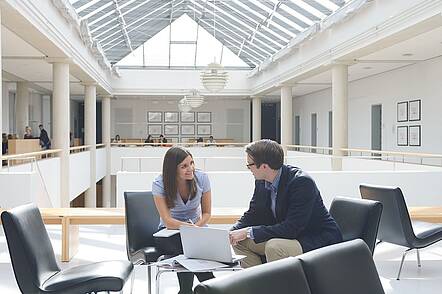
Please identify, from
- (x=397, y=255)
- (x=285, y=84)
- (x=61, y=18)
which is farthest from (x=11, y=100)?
(x=397, y=255)

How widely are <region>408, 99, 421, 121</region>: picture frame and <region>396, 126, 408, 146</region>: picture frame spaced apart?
0.54 m

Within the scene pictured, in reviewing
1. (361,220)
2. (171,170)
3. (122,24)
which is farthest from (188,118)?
(361,220)

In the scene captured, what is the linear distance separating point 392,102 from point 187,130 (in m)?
16.8

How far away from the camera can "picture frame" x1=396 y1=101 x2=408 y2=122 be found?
1775 centimetres

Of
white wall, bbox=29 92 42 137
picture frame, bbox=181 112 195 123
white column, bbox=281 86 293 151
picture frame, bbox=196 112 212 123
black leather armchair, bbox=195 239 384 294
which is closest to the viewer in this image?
black leather armchair, bbox=195 239 384 294

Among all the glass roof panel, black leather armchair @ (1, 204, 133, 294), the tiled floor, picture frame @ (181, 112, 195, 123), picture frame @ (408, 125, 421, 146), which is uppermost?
the glass roof panel

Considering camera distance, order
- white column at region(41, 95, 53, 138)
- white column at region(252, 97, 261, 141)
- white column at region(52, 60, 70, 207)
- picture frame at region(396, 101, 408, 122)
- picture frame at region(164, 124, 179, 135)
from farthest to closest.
Answer: picture frame at region(164, 124, 179, 135) → white column at region(41, 95, 53, 138) → white column at region(252, 97, 261, 141) → picture frame at region(396, 101, 408, 122) → white column at region(52, 60, 70, 207)

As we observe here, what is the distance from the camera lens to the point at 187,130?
3422cm

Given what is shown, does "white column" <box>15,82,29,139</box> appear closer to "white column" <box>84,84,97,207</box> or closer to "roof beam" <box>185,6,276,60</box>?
"white column" <box>84,84,97,207</box>

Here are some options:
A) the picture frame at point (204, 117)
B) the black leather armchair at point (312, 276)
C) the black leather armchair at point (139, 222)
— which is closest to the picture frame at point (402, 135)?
the black leather armchair at point (139, 222)

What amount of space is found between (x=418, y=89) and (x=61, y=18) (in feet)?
30.9

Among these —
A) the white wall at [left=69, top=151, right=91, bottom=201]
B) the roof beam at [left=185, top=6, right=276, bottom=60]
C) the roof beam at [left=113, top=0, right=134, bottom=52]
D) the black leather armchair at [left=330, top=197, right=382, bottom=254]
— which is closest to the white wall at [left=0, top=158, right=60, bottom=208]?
the white wall at [left=69, top=151, right=91, bottom=201]

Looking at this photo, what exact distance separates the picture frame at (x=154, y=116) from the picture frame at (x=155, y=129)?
0.26m

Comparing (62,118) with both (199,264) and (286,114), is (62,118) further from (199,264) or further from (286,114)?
(199,264)
